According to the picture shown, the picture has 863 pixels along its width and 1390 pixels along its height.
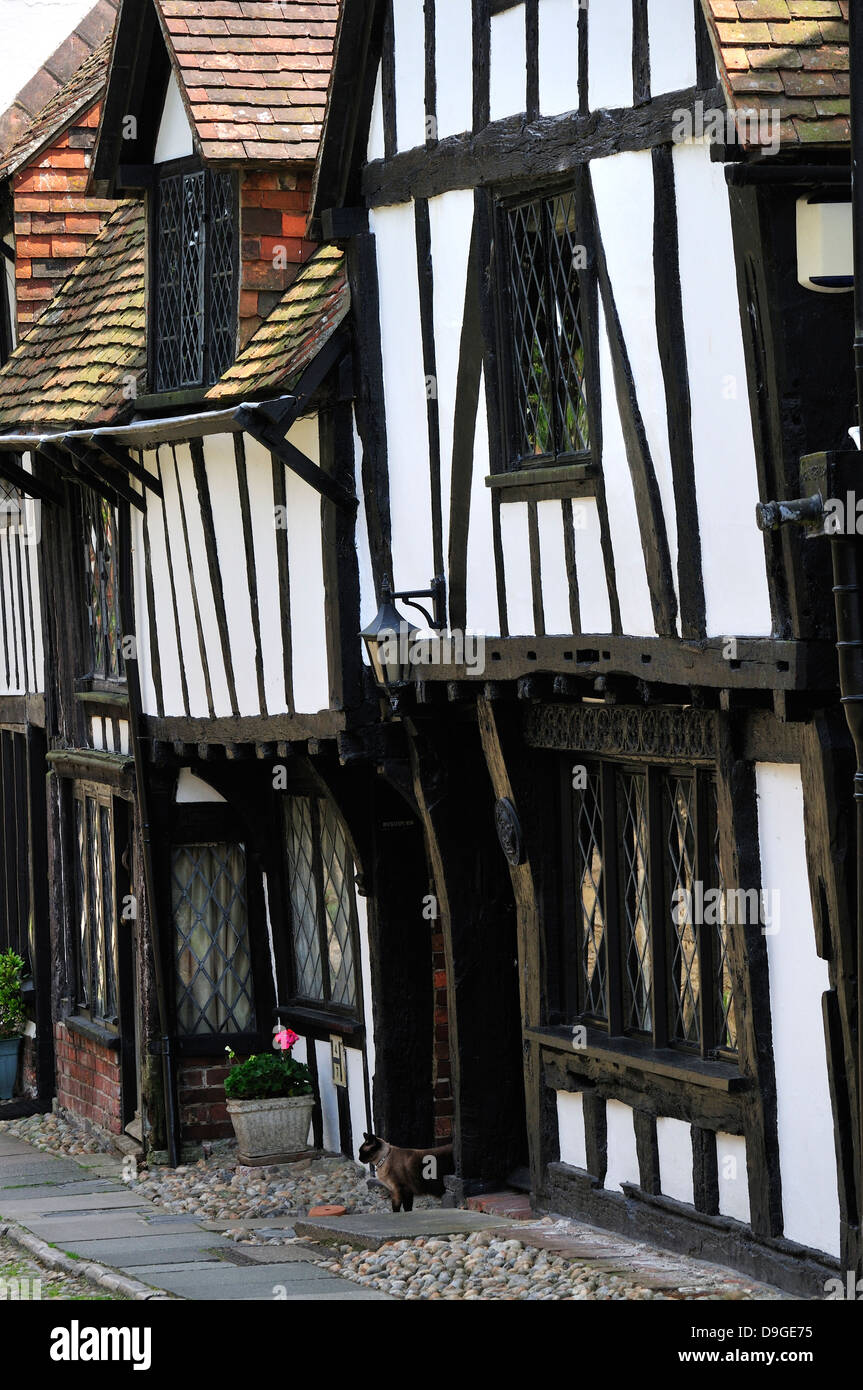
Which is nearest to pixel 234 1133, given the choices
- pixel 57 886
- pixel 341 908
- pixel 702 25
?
pixel 341 908

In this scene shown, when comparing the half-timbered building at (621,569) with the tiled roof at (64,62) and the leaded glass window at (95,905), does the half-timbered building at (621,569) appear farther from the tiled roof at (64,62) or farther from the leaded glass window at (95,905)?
the tiled roof at (64,62)

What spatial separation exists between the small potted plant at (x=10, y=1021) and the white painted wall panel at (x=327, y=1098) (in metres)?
4.37

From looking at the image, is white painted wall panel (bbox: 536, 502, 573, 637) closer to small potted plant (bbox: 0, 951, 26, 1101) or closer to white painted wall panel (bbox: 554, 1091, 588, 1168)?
white painted wall panel (bbox: 554, 1091, 588, 1168)

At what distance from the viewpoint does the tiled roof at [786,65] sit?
7.70 m

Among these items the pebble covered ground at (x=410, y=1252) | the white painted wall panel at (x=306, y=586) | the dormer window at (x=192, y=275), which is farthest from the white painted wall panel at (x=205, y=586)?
the pebble covered ground at (x=410, y=1252)

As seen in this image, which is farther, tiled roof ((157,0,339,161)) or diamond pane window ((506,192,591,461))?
tiled roof ((157,0,339,161))

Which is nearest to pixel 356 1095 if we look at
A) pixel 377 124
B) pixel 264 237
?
pixel 264 237

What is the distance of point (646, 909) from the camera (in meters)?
10.0

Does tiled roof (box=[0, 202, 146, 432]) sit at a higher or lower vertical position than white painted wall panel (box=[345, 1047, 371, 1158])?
higher

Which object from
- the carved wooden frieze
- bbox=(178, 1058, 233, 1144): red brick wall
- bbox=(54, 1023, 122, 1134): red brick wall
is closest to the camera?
the carved wooden frieze

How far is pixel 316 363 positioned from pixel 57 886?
6.74 m

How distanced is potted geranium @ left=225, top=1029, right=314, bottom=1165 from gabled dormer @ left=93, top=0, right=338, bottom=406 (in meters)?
4.10

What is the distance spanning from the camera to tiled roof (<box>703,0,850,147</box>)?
7.70 meters

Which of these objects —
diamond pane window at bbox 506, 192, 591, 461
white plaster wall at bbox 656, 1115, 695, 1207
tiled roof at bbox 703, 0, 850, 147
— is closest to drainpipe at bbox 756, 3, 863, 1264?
tiled roof at bbox 703, 0, 850, 147
